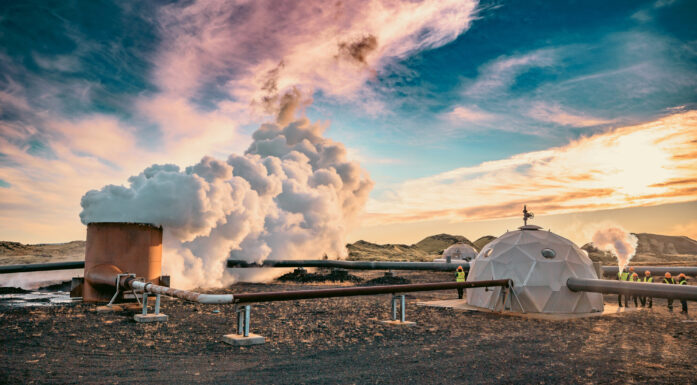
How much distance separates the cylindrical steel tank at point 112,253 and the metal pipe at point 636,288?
18475 millimetres

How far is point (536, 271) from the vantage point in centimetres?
1902

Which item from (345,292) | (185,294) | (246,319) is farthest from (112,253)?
(345,292)

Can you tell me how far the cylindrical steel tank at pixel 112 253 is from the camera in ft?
66.1

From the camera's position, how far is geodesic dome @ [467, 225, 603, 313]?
18500mm

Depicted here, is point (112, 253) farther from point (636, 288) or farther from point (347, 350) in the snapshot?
point (636, 288)

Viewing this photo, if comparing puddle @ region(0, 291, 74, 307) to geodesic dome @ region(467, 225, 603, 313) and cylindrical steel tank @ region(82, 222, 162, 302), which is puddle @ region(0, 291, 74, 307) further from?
geodesic dome @ region(467, 225, 603, 313)

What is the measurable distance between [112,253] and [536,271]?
721 inches

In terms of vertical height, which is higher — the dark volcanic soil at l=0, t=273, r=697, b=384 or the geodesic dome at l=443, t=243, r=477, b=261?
the geodesic dome at l=443, t=243, r=477, b=261

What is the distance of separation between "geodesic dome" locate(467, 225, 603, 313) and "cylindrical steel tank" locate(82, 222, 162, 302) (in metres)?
15.1

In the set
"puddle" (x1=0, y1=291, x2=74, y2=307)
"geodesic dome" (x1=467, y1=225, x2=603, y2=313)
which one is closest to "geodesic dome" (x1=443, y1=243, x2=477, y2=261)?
"geodesic dome" (x1=467, y1=225, x2=603, y2=313)

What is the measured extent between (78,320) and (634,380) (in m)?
16.4

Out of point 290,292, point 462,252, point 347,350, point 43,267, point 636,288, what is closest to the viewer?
point 347,350

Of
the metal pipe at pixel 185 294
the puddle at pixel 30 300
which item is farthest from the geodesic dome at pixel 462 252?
the metal pipe at pixel 185 294

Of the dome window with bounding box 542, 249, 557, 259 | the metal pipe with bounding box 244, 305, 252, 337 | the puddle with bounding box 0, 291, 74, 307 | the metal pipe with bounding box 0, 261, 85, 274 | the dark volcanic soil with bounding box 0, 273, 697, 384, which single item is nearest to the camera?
the dark volcanic soil with bounding box 0, 273, 697, 384
